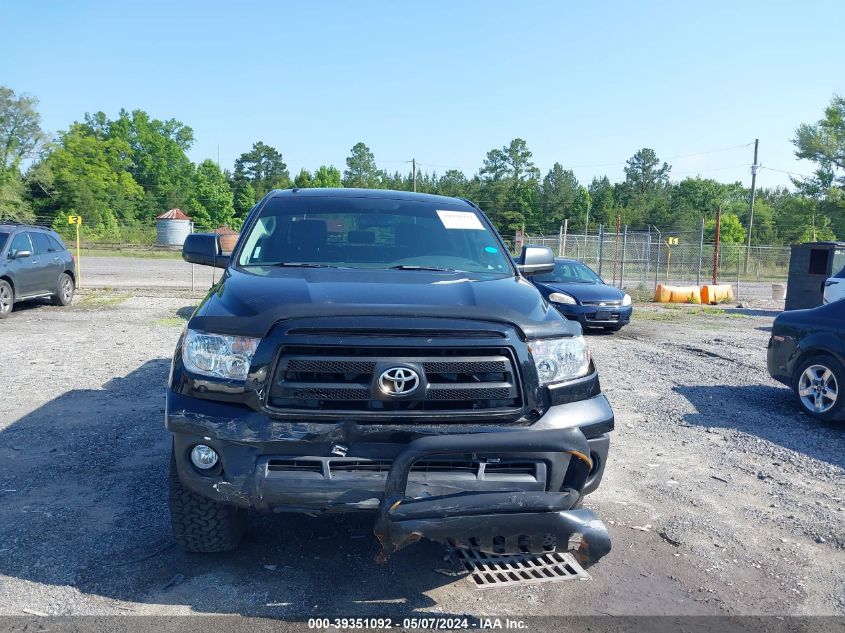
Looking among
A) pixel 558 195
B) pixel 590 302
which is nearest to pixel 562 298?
pixel 590 302

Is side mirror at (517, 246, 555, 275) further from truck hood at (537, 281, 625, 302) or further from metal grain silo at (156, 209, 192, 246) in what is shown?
metal grain silo at (156, 209, 192, 246)

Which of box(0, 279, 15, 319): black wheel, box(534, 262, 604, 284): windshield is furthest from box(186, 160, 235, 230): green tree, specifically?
box(534, 262, 604, 284): windshield

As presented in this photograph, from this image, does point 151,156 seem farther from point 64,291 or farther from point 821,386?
point 821,386

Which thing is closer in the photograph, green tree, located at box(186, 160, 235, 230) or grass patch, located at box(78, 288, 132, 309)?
grass patch, located at box(78, 288, 132, 309)

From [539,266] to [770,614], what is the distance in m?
2.65

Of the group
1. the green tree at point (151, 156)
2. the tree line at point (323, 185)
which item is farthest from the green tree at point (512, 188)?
the green tree at point (151, 156)

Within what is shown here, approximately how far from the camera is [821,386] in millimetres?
6984

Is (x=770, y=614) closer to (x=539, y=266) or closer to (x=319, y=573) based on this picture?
Answer: (x=319, y=573)

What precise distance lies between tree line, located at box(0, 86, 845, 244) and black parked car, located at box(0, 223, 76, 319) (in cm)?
5243

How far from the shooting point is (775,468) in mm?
5500

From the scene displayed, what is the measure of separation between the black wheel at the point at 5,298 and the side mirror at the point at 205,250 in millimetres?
10702

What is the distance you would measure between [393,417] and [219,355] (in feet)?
2.73

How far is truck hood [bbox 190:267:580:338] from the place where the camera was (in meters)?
3.15

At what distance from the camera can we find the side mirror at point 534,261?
5031 mm
